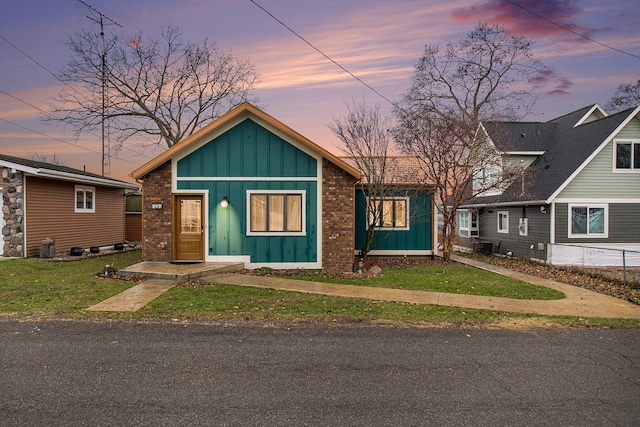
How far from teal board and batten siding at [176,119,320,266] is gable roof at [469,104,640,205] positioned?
10344mm

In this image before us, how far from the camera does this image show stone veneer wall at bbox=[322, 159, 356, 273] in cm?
1300

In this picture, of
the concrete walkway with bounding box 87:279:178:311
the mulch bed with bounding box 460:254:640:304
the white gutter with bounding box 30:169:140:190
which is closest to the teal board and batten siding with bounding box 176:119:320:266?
the concrete walkway with bounding box 87:279:178:311

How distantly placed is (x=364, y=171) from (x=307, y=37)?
516cm

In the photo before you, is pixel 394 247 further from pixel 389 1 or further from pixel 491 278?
pixel 389 1

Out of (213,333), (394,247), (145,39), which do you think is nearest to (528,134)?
(394,247)

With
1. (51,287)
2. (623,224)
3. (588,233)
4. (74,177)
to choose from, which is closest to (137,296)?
(51,287)

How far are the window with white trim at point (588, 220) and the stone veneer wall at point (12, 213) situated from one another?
2149 cm

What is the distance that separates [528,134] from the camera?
2192 centimetres

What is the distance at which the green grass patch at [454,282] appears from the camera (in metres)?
10.2

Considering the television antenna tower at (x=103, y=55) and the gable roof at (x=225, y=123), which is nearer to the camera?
the gable roof at (x=225, y=123)

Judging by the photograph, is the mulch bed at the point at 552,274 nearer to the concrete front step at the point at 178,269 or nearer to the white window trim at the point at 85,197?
the concrete front step at the point at 178,269

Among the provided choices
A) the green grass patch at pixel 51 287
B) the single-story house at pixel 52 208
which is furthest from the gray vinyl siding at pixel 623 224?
the single-story house at pixel 52 208

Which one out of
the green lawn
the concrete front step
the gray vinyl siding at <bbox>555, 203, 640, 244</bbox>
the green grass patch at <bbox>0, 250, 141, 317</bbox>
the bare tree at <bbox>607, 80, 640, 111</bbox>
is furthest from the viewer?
the bare tree at <bbox>607, 80, 640, 111</bbox>

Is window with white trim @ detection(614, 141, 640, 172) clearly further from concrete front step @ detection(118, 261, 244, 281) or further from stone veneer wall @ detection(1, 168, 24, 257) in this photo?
stone veneer wall @ detection(1, 168, 24, 257)
